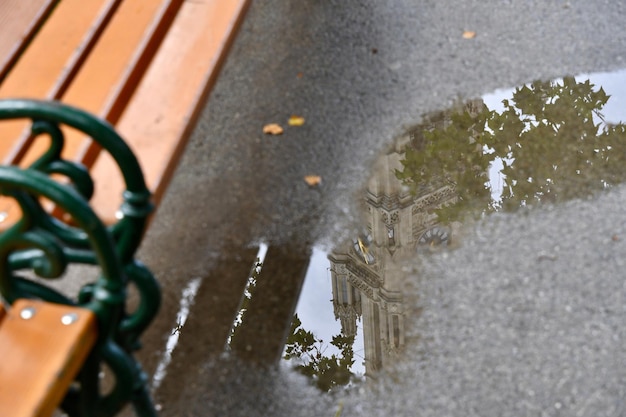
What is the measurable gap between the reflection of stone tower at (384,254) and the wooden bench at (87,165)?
878 mm

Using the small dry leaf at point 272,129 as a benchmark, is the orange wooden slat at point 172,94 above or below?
below

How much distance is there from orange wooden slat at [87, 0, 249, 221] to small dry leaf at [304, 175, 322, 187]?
2.48ft

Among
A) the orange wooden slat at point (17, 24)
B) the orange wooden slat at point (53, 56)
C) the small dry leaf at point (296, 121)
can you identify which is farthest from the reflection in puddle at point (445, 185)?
the orange wooden slat at point (17, 24)

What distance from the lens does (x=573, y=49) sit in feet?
15.0

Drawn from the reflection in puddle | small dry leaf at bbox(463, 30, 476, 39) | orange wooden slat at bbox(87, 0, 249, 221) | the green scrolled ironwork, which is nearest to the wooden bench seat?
orange wooden slat at bbox(87, 0, 249, 221)

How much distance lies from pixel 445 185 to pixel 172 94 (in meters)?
1.38

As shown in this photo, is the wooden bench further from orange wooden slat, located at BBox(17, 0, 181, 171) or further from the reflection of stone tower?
the reflection of stone tower

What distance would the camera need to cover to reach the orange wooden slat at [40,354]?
1.85m

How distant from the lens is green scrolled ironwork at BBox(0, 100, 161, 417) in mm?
1907

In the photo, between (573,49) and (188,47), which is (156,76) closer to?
(188,47)

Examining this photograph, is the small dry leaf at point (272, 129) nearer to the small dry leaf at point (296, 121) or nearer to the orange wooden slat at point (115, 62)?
the small dry leaf at point (296, 121)

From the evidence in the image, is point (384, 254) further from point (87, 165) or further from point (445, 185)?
point (87, 165)

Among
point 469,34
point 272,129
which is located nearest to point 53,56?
point 272,129

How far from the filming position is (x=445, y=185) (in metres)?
3.99
